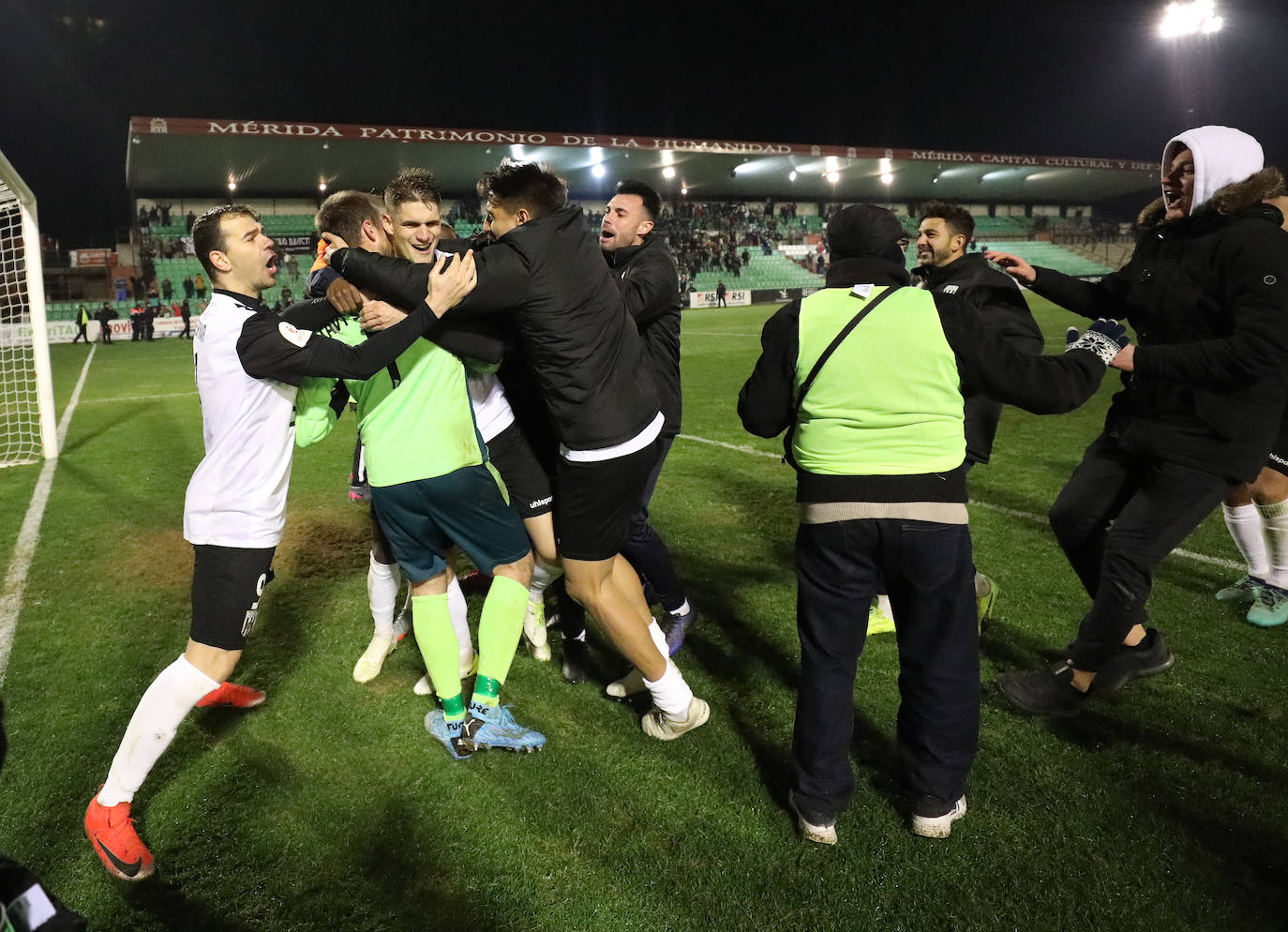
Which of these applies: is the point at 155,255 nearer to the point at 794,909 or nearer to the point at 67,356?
the point at 67,356

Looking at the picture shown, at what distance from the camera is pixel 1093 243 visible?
167 ft

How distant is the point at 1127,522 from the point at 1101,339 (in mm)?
897

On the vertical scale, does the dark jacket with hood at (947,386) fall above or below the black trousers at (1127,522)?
above

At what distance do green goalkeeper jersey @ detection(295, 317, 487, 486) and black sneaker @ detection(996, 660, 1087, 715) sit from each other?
2.46 metres

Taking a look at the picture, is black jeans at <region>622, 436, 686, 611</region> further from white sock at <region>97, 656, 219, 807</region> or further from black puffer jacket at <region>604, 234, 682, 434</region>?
white sock at <region>97, 656, 219, 807</region>

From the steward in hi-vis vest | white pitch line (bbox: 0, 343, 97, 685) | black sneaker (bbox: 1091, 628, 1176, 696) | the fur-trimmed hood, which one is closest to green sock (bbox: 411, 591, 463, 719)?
the steward in hi-vis vest

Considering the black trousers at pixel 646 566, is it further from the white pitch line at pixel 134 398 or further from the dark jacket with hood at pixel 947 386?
the white pitch line at pixel 134 398

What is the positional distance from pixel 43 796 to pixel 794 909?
110 inches

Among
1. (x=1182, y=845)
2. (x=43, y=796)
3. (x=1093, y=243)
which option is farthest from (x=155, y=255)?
(x=1093, y=243)

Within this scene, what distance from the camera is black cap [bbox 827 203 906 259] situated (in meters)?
2.54

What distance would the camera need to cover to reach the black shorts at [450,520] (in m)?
3.19

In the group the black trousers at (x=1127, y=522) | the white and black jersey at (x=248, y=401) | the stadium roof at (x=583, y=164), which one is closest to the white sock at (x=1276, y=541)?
the black trousers at (x=1127, y=522)

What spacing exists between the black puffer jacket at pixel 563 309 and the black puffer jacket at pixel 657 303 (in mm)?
627

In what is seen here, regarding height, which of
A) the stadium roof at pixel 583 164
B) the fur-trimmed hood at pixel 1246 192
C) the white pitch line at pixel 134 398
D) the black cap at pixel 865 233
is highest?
the stadium roof at pixel 583 164
